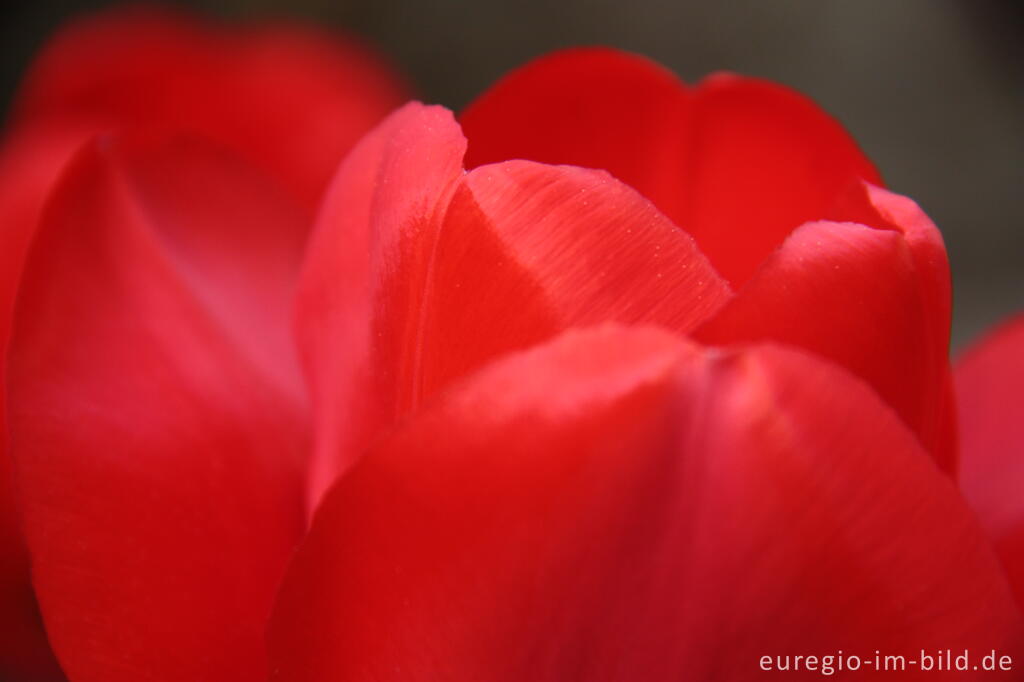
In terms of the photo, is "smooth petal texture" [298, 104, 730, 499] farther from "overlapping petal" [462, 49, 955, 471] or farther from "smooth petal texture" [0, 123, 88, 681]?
"smooth petal texture" [0, 123, 88, 681]

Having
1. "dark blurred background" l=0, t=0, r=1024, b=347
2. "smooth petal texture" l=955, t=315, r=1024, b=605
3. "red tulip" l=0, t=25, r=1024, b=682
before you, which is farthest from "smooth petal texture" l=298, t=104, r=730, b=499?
"dark blurred background" l=0, t=0, r=1024, b=347

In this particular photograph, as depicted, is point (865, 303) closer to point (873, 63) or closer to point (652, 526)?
point (652, 526)

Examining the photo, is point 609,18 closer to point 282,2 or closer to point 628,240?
point 282,2

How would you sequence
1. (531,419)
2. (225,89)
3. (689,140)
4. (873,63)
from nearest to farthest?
1. (531,419)
2. (689,140)
3. (225,89)
4. (873,63)

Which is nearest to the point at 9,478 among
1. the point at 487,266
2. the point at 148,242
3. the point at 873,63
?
the point at 148,242

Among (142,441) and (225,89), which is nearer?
(142,441)

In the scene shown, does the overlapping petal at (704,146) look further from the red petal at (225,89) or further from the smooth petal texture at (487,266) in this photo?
the red petal at (225,89)
